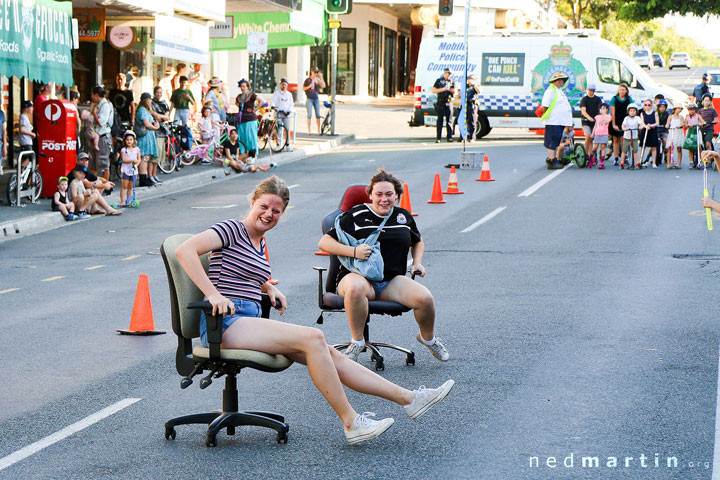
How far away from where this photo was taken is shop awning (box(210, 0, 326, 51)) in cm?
3275

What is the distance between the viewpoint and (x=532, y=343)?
8984mm

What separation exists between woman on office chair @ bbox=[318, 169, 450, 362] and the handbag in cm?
4

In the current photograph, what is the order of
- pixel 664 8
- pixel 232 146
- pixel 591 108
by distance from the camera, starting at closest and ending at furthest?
pixel 591 108, pixel 232 146, pixel 664 8

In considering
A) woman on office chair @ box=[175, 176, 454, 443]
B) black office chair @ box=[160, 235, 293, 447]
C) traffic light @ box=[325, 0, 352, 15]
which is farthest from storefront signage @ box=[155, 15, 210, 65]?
black office chair @ box=[160, 235, 293, 447]

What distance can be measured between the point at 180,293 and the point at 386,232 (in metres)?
2.32

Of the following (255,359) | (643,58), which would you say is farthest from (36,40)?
(643,58)

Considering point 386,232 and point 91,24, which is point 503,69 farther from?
point 386,232

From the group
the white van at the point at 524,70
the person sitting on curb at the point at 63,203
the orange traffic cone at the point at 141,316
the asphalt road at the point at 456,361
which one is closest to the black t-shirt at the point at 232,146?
the person sitting on curb at the point at 63,203

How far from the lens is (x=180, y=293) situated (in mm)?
6238

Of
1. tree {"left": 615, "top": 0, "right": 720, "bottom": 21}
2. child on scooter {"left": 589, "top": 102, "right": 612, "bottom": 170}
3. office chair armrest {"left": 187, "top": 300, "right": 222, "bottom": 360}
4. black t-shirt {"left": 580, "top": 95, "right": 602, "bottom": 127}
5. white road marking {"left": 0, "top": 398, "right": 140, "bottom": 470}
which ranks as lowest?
white road marking {"left": 0, "top": 398, "right": 140, "bottom": 470}

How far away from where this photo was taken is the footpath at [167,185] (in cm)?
1719

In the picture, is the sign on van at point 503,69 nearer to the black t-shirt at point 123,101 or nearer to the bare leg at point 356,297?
the black t-shirt at point 123,101

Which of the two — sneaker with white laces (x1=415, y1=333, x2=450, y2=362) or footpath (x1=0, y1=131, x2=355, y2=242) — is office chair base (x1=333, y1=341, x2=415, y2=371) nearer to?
sneaker with white laces (x1=415, y1=333, x2=450, y2=362)

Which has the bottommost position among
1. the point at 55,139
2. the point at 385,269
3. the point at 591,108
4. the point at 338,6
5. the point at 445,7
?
the point at 385,269
